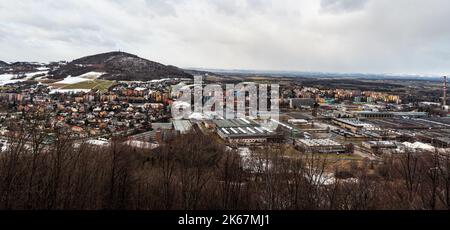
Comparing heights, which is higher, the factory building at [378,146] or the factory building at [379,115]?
the factory building at [379,115]

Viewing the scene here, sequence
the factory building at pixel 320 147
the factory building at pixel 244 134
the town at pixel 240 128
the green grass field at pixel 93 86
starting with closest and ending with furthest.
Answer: the factory building at pixel 320 147
the town at pixel 240 128
the factory building at pixel 244 134
the green grass field at pixel 93 86

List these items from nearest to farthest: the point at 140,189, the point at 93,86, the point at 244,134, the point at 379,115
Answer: the point at 140,189
the point at 244,134
the point at 379,115
the point at 93,86

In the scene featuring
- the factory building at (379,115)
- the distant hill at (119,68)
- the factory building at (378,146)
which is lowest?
the factory building at (378,146)

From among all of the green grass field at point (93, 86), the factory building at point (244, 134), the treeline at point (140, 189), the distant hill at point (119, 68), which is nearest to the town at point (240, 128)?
the factory building at point (244, 134)

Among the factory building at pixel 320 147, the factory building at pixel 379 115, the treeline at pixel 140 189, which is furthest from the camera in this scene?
the factory building at pixel 379 115

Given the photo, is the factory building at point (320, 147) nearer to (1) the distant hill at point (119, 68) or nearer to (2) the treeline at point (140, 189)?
(2) the treeline at point (140, 189)

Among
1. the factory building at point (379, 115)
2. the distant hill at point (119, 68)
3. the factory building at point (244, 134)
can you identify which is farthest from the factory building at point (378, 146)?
the distant hill at point (119, 68)

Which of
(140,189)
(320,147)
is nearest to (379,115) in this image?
(320,147)

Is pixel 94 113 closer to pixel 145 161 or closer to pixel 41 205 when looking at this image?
pixel 145 161

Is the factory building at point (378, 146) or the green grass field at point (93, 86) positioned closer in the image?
the factory building at point (378, 146)

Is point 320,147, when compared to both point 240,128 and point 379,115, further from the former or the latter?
point 379,115
